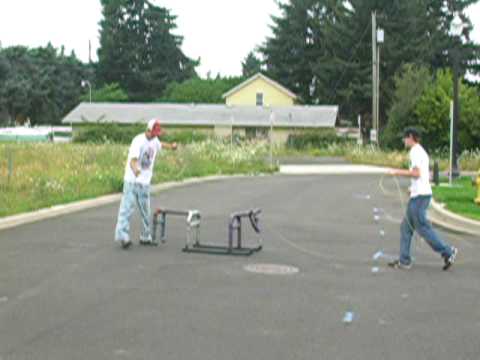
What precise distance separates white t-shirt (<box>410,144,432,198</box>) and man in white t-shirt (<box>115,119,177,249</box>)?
12.5 feet

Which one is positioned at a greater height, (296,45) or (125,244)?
(296,45)

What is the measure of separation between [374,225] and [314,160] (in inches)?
1163

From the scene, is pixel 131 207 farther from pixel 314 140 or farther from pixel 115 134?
pixel 314 140

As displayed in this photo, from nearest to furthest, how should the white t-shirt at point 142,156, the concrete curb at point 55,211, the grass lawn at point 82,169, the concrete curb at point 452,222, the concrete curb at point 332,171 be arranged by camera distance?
the white t-shirt at point 142,156 < the concrete curb at point 55,211 < the concrete curb at point 452,222 < the grass lawn at point 82,169 < the concrete curb at point 332,171

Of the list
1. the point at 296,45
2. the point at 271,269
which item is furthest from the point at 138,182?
the point at 296,45

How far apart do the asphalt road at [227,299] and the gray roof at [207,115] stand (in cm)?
4516

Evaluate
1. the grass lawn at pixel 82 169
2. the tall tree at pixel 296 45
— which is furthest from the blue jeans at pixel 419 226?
the tall tree at pixel 296 45

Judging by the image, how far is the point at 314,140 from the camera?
53.2 m

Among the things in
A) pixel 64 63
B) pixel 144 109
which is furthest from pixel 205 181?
pixel 64 63

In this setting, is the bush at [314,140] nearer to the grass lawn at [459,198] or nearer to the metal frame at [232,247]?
the grass lawn at [459,198]

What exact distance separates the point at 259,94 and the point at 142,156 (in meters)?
57.7

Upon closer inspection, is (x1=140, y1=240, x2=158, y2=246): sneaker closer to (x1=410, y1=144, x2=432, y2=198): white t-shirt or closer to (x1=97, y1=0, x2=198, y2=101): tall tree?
(x1=410, y1=144, x2=432, y2=198): white t-shirt

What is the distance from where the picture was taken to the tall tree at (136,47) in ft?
286

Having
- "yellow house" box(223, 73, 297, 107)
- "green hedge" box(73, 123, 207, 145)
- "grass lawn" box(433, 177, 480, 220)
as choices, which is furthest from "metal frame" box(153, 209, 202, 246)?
"yellow house" box(223, 73, 297, 107)
